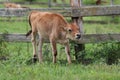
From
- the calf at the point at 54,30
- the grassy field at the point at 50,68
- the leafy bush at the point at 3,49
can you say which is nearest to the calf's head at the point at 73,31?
the calf at the point at 54,30

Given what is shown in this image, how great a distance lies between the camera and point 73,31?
11102 mm

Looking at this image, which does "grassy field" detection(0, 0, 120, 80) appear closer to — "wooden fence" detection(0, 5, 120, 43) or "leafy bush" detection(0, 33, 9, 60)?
"leafy bush" detection(0, 33, 9, 60)

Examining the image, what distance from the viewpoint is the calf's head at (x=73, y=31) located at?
1104cm

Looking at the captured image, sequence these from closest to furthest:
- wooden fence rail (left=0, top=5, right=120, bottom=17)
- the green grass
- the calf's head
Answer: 1. the green grass
2. the calf's head
3. wooden fence rail (left=0, top=5, right=120, bottom=17)

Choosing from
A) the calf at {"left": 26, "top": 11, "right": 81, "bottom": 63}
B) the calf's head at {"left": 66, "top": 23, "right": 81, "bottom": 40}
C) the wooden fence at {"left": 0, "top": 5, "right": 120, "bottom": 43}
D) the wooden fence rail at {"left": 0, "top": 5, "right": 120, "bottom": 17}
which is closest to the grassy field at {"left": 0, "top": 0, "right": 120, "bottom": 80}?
the wooden fence at {"left": 0, "top": 5, "right": 120, "bottom": 43}

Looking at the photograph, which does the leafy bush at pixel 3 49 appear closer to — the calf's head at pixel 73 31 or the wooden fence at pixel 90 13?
the wooden fence at pixel 90 13

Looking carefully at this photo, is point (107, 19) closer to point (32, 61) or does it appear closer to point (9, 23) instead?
point (9, 23)

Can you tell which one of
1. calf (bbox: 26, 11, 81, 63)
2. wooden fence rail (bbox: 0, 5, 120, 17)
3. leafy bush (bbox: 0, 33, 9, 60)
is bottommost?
leafy bush (bbox: 0, 33, 9, 60)

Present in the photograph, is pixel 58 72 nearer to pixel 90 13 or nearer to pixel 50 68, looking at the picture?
pixel 50 68

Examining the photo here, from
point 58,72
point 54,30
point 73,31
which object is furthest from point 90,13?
point 58,72

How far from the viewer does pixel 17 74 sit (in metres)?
9.24

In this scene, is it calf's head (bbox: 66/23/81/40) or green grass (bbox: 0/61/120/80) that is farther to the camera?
calf's head (bbox: 66/23/81/40)

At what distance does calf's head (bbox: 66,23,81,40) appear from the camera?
11.0 m

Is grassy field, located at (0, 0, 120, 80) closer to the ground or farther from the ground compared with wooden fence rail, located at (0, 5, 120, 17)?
closer to the ground
